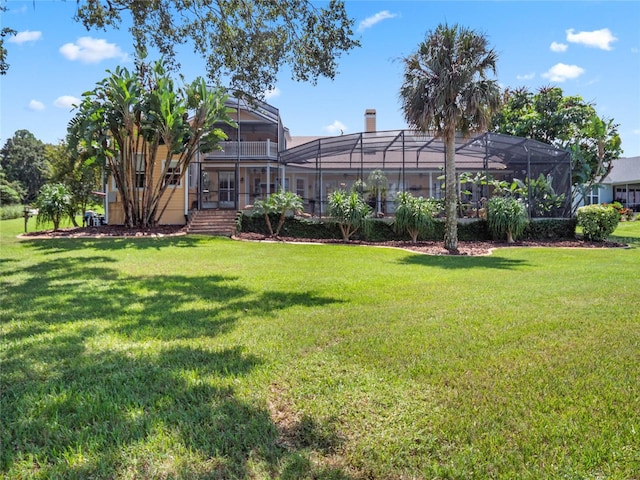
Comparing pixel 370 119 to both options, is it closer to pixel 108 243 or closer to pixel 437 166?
pixel 437 166

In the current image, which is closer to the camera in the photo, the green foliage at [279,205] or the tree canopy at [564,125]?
the green foliage at [279,205]

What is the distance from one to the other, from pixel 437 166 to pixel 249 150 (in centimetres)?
1038

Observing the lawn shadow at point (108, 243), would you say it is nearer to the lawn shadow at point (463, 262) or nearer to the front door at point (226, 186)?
the lawn shadow at point (463, 262)

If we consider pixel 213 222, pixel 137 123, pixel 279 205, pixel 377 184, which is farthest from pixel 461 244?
pixel 137 123

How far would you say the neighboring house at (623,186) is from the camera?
118 ft

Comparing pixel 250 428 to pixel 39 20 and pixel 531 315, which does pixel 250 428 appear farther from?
pixel 39 20

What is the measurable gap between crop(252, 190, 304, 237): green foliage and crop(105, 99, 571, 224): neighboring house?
1.53 meters

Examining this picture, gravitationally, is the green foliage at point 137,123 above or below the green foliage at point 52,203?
above

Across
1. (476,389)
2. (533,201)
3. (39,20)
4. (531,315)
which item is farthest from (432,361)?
(533,201)

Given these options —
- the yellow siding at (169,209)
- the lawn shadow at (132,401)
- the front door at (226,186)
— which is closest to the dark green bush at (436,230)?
the yellow siding at (169,209)

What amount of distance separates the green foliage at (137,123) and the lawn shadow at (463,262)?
406 inches

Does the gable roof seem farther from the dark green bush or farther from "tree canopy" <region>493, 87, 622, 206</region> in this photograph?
the dark green bush

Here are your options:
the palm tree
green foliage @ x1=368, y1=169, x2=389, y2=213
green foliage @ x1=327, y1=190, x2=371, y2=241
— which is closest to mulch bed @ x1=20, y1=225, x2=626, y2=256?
green foliage @ x1=327, y1=190, x2=371, y2=241

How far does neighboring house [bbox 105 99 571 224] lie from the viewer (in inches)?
794
